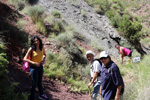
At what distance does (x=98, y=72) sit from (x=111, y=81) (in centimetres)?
69

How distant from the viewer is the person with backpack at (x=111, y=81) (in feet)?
9.23

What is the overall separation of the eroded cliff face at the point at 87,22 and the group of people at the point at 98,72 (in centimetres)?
847

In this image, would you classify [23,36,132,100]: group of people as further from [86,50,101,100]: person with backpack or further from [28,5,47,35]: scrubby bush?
[28,5,47,35]: scrubby bush

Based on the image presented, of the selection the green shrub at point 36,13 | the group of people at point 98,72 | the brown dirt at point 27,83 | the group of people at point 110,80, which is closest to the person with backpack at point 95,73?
the group of people at point 98,72

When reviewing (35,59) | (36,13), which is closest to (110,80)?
→ (35,59)

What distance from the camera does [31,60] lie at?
373cm

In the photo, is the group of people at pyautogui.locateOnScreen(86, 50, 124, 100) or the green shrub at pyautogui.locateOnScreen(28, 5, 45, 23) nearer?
the group of people at pyautogui.locateOnScreen(86, 50, 124, 100)

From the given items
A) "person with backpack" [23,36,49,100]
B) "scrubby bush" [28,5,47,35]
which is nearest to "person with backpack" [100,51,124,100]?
"person with backpack" [23,36,49,100]

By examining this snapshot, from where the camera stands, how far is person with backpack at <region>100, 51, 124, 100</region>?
2.81 meters

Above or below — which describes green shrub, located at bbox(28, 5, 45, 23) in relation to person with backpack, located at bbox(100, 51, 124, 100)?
above

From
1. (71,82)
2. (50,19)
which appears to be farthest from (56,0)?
(71,82)

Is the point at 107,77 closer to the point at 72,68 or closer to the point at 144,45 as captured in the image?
the point at 72,68

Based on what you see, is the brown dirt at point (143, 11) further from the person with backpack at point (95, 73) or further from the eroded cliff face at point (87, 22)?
the person with backpack at point (95, 73)

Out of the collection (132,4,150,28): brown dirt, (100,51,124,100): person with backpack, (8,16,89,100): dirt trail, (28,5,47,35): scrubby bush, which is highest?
(132,4,150,28): brown dirt
